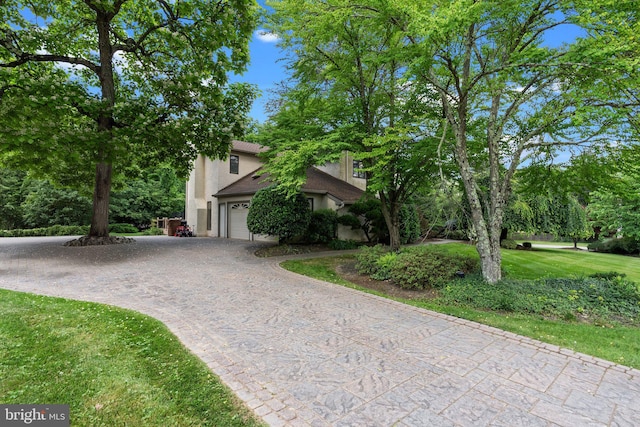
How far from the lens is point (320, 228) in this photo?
14.9 metres

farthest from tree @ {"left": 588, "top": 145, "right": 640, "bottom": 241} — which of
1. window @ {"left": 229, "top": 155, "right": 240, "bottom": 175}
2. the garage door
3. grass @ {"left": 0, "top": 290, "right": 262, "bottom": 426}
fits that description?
window @ {"left": 229, "top": 155, "right": 240, "bottom": 175}

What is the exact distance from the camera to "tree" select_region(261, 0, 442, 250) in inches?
338

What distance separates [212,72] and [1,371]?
37.5 feet

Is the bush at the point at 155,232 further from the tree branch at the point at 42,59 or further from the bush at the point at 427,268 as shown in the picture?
the bush at the point at 427,268

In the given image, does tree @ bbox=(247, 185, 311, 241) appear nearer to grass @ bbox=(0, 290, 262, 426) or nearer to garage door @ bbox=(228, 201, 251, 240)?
garage door @ bbox=(228, 201, 251, 240)

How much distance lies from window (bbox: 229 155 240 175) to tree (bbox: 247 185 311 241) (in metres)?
7.80

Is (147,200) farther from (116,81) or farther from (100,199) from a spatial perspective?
(116,81)

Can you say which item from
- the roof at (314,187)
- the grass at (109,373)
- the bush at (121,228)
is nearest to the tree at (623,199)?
the grass at (109,373)

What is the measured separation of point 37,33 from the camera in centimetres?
1105

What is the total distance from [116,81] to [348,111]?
11909 mm

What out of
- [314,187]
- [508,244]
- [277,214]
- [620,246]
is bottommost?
[620,246]

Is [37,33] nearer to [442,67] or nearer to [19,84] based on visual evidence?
[19,84]

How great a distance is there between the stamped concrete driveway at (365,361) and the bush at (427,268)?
140cm

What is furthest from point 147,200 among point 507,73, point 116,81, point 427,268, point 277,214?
point 507,73
